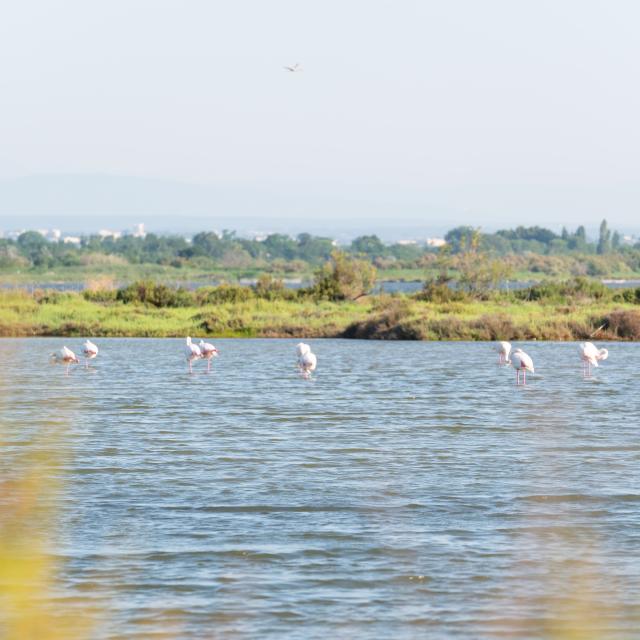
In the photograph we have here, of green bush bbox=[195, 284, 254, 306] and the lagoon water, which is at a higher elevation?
green bush bbox=[195, 284, 254, 306]

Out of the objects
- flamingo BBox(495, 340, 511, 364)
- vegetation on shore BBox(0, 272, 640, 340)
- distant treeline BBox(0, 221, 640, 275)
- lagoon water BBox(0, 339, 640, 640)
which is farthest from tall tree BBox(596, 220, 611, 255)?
lagoon water BBox(0, 339, 640, 640)

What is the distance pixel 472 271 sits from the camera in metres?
57.5

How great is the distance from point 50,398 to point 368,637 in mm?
17598

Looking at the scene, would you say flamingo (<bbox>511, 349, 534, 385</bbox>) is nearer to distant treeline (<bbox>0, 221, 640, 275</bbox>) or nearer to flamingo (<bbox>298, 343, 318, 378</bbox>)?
flamingo (<bbox>298, 343, 318, 378</bbox>)

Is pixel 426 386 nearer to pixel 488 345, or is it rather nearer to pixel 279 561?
pixel 488 345

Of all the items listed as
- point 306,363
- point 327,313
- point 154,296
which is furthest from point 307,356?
point 154,296

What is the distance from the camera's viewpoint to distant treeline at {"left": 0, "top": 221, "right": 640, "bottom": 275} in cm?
13250

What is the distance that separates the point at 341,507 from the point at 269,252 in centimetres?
16022

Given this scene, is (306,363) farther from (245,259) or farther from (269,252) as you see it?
(269,252)

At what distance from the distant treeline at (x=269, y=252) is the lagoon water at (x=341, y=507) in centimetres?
7874

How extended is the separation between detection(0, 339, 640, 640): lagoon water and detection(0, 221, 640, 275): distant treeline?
7874 centimetres

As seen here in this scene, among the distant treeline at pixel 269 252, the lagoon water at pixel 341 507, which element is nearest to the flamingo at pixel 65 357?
the lagoon water at pixel 341 507

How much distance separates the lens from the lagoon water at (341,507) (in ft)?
33.5

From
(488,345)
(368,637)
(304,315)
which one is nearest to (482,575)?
(368,637)
